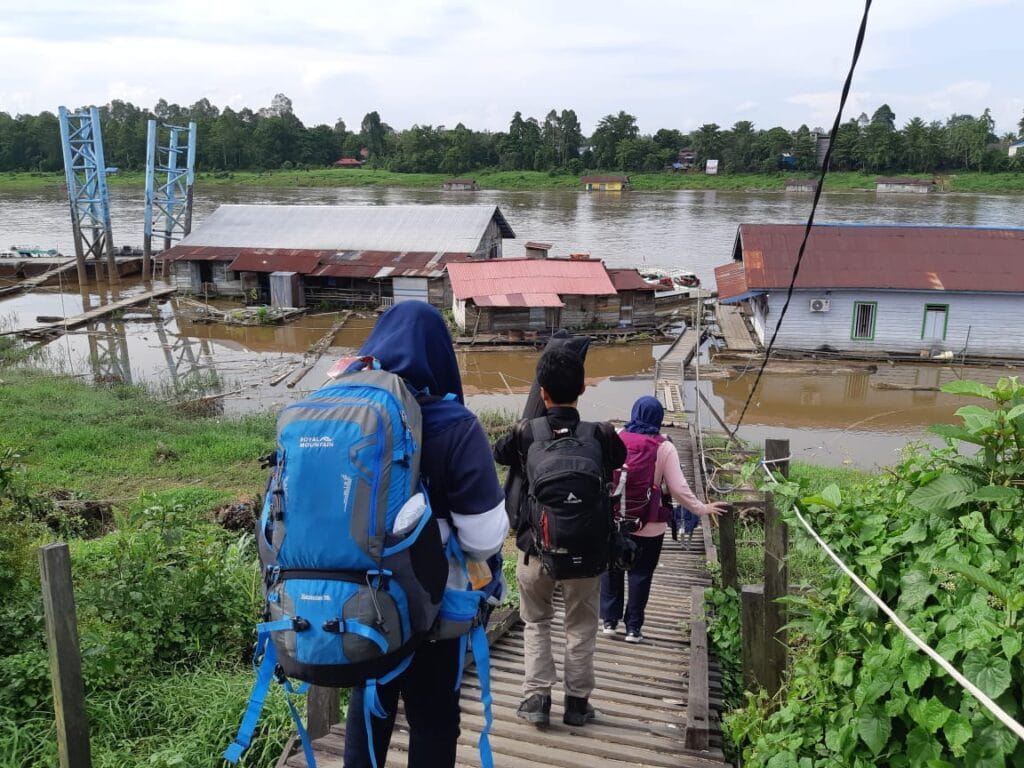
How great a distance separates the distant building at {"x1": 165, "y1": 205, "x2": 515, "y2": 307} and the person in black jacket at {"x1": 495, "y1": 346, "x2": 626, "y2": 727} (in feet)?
77.0

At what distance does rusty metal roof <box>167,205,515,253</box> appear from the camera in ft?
96.3

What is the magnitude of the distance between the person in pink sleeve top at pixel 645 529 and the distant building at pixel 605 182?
68.6 m

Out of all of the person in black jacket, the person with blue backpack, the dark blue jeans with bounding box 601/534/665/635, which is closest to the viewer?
the person with blue backpack

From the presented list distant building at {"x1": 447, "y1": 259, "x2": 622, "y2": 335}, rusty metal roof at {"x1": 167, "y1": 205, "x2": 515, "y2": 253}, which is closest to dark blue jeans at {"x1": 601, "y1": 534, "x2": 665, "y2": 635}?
distant building at {"x1": 447, "y1": 259, "x2": 622, "y2": 335}

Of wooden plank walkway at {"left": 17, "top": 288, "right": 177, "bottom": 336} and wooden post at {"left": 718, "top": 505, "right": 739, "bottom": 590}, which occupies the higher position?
wooden post at {"left": 718, "top": 505, "right": 739, "bottom": 590}

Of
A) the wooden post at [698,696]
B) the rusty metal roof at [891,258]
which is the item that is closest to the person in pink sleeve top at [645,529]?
the wooden post at [698,696]

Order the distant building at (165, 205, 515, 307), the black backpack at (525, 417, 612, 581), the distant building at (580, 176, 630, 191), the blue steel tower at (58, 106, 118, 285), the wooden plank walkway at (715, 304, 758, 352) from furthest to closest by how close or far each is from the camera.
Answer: the distant building at (580, 176, 630, 191)
the blue steel tower at (58, 106, 118, 285)
the distant building at (165, 205, 515, 307)
the wooden plank walkway at (715, 304, 758, 352)
the black backpack at (525, 417, 612, 581)

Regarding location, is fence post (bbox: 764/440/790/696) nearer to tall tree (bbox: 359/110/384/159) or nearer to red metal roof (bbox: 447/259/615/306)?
red metal roof (bbox: 447/259/615/306)

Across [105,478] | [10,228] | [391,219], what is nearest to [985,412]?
[105,478]

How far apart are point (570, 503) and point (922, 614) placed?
4.15 feet

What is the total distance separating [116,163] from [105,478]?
270 feet

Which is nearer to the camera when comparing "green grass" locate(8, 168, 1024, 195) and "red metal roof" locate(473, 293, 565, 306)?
"red metal roof" locate(473, 293, 565, 306)

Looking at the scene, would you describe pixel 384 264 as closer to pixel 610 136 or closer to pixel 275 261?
pixel 275 261

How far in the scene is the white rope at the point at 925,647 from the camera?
179 centimetres
